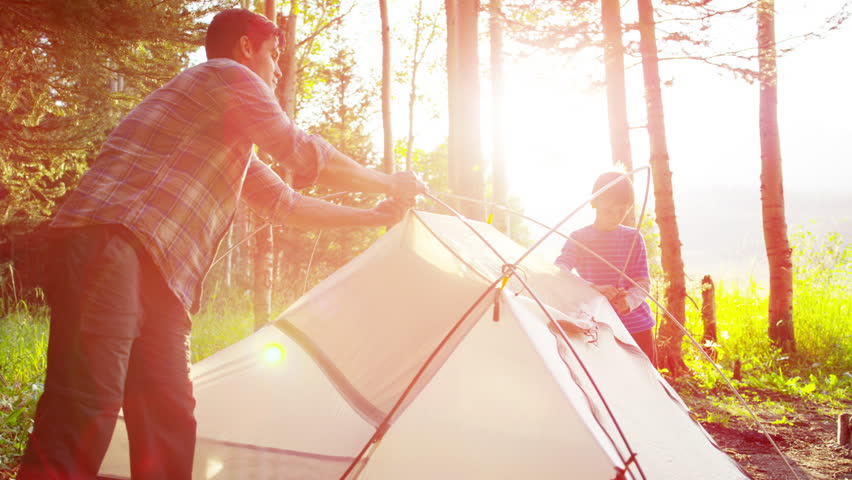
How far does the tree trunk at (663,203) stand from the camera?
20.8ft

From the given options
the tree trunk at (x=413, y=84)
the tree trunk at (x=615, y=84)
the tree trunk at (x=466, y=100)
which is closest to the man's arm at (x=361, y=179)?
the tree trunk at (x=466, y=100)

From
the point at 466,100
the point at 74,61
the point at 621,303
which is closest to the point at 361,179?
the point at 621,303

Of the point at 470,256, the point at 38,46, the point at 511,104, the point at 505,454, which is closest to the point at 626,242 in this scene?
the point at 470,256

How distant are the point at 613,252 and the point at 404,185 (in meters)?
1.80

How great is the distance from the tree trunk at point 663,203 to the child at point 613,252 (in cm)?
256

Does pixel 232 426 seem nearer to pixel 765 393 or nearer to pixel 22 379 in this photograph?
pixel 22 379

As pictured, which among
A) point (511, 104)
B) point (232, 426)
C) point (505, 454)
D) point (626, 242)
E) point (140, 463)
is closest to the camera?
point (140, 463)

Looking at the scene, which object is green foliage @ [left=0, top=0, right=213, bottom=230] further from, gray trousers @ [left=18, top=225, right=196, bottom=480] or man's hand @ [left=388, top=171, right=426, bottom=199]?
gray trousers @ [left=18, top=225, right=196, bottom=480]

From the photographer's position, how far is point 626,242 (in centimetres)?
389

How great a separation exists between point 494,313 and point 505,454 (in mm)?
506

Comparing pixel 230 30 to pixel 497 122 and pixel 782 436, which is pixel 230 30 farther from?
pixel 497 122

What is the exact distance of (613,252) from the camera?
153 inches

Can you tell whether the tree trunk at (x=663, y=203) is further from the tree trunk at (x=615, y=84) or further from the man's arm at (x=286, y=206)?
the man's arm at (x=286, y=206)

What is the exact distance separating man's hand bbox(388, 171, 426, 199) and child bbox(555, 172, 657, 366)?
4.81 ft
